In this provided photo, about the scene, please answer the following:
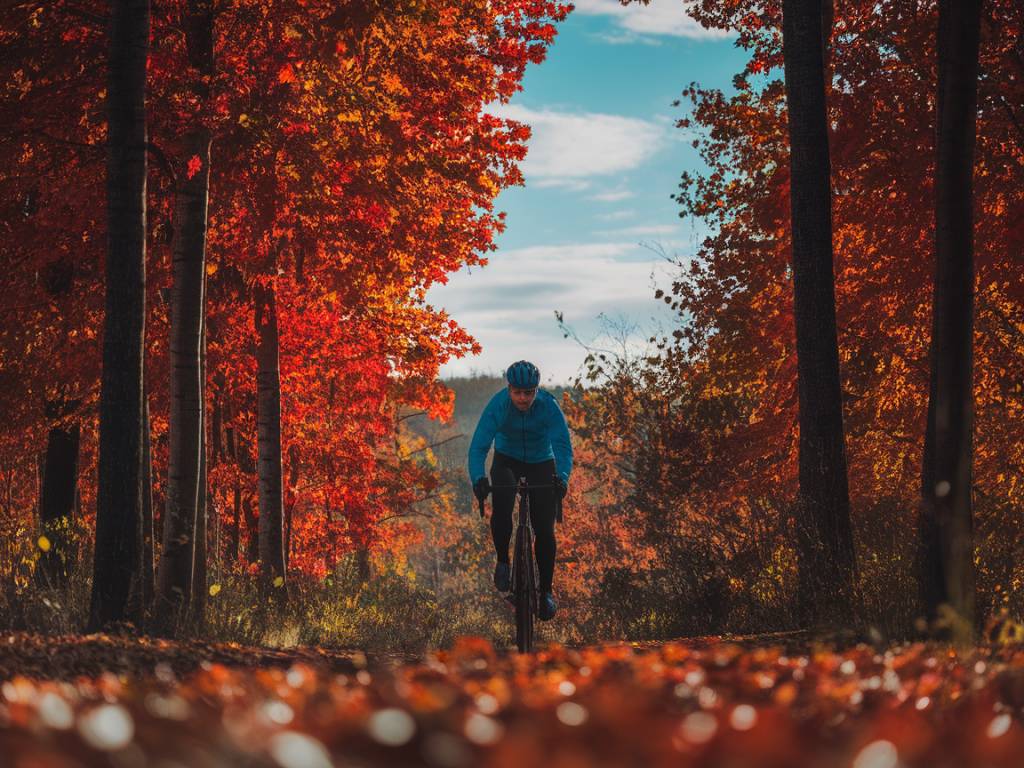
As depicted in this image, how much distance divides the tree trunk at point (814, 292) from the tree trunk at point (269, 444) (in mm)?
8719

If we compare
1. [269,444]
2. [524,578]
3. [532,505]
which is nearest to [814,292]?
[532,505]

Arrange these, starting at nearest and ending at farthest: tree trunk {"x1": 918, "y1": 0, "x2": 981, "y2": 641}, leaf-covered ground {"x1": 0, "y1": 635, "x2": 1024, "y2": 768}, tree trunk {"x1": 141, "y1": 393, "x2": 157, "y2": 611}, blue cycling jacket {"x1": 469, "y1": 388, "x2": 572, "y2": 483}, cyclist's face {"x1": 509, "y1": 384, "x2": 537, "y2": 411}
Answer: leaf-covered ground {"x1": 0, "y1": 635, "x2": 1024, "y2": 768} → cyclist's face {"x1": 509, "y1": 384, "x2": 537, "y2": 411} → tree trunk {"x1": 918, "y1": 0, "x2": 981, "y2": 641} → blue cycling jacket {"x1": 469, "y1": 388, "x2": 572, "y2": 483} → tree trunk {"x1": 141, "y1": 393, "x2": 157, "y2": 611}

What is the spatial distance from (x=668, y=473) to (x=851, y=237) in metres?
8.49

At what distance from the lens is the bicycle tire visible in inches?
345

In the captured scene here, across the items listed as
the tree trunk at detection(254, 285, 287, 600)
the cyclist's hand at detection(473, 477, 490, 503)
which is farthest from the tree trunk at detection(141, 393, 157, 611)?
the tree trunk at detection(254, 285, 287, 600)

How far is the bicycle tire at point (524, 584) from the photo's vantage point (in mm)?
8766

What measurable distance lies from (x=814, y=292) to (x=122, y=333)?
6694 mm

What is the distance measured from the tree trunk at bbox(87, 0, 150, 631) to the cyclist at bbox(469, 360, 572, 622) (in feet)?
9.14

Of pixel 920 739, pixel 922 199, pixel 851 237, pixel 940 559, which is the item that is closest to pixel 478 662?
pixel 920 739

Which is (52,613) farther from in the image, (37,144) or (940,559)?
(940,559)

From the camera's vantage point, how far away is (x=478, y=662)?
4.34m

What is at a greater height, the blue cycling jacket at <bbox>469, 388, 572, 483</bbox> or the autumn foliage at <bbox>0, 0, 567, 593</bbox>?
the autumn foliage at <bbox>0, 0, 567, 593</bbox>

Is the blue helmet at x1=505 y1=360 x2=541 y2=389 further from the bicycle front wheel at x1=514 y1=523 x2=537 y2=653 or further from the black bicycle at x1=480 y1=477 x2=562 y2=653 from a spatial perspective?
the bicycle front wheel at x1=514 y1=523 x2=537 y2=653

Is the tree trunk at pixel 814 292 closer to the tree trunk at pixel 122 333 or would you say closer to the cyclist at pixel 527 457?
the cyclist at pixel 527 457
